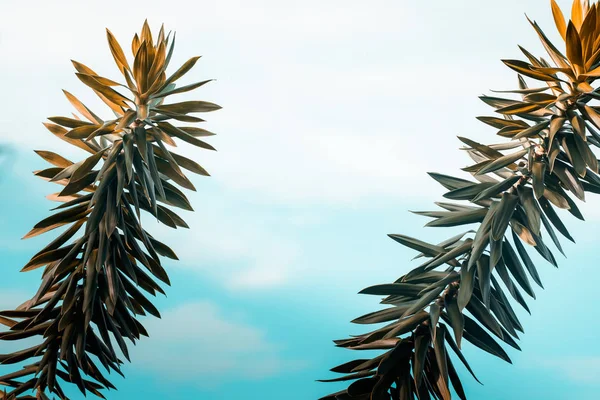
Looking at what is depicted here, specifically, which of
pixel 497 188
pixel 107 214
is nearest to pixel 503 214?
pixel 497 188

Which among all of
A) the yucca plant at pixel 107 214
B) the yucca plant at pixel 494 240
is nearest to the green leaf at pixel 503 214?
the yucca plant at pixel 494 240

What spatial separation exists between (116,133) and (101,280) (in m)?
0.34

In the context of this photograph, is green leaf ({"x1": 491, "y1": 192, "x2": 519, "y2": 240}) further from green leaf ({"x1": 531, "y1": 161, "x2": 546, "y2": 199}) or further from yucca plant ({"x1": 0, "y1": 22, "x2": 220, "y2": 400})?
yucca plant ({"x1": 0, "y1": 22, "x2": 220, "y2": 400})

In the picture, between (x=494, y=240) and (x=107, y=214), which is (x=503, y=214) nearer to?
(x=494, y=240)

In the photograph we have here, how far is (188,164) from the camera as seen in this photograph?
1439 millimetres

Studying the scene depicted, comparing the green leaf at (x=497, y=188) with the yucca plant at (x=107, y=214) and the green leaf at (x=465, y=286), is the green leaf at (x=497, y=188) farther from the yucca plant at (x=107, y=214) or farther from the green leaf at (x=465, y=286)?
the yucca plant at (x=107, y=214)

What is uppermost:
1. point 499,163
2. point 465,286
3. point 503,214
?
point 499,163

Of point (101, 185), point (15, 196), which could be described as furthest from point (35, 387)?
point (15, 196)

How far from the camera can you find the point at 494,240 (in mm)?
1163

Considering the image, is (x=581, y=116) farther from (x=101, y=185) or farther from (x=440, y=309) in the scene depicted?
(x=101, y=185)

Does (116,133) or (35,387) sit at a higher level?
(116,133)

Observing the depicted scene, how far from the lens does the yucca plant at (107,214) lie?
4.30 ft

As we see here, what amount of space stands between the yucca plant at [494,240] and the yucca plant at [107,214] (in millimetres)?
525

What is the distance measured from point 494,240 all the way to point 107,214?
78cm
